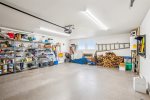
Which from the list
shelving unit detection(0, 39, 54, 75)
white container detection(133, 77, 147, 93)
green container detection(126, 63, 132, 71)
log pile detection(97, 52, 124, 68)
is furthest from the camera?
log pile detection(97, 52, 124, 68)

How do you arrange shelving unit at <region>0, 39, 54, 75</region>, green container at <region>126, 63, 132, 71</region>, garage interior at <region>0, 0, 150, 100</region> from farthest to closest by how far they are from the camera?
green container at <region>126, 63, 132, 71</region>, shelving unit at <region>0, 39, 54, 75</region>, garage interior at <region>0, 0, 150, 100</region>

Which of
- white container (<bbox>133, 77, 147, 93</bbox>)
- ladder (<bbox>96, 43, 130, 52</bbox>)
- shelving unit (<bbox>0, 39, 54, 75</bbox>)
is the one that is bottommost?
white container (<bbox>133, 77, 147, 93</bbox>)

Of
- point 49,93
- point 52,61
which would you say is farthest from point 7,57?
point 49,93

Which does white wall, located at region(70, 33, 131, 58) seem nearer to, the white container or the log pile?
the log pile

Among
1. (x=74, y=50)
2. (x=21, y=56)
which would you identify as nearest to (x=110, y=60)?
(x=74, y=50)

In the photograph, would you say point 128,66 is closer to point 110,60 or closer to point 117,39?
point 110,60

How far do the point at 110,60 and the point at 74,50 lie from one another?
3.99 metres

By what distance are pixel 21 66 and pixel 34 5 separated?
4662mm

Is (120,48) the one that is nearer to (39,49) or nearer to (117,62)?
(117,62)

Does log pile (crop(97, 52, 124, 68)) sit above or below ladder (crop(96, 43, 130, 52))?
below

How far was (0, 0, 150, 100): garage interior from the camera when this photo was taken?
276cm

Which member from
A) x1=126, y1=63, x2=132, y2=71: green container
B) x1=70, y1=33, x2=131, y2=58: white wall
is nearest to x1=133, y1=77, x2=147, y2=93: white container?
x1=126, y1=63, x2=132, y2=71: green container

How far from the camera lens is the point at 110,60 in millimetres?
7246

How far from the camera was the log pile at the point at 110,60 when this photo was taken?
23.2 ft
